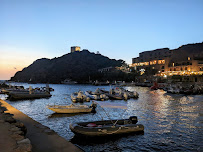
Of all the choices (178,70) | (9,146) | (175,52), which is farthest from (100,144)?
(175,52)

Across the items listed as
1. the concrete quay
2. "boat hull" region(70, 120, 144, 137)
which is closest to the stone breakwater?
the concrete quay

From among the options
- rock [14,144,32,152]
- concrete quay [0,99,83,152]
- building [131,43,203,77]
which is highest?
building [131,43,203,77]

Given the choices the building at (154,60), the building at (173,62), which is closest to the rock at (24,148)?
the building at (173,62)

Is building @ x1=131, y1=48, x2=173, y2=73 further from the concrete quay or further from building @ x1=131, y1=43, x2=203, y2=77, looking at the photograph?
the concrete quay

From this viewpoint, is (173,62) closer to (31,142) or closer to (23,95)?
(23,95)

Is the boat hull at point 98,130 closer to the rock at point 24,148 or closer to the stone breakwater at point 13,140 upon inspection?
the stone breakwater at point 13,140

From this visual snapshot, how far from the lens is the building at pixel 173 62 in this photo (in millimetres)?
110525

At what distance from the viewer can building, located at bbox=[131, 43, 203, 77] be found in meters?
111

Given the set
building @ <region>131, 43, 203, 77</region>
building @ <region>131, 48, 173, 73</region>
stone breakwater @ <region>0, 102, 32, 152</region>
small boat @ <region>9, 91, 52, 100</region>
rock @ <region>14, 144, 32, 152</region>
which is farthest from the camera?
building @ <region>131, 48, 173, 73</region>

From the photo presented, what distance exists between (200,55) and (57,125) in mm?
126809

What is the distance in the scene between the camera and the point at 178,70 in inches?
4656

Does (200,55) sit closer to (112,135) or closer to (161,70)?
(161,70)

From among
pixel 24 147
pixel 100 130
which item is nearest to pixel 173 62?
pixel 100 130

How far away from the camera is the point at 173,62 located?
127m
